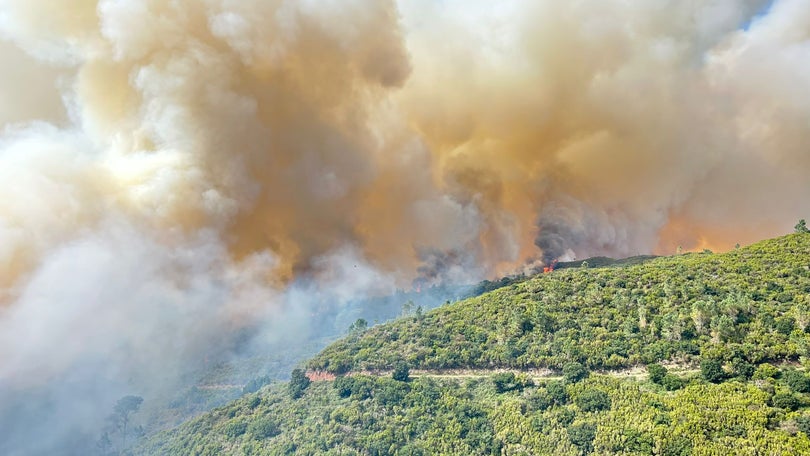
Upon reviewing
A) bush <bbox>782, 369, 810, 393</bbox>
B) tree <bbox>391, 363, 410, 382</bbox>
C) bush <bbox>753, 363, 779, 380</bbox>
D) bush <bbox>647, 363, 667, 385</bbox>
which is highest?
tree <bbox>391, 363, 410, 382</bbox>

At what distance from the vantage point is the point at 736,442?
3281cm

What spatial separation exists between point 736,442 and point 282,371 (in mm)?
68233

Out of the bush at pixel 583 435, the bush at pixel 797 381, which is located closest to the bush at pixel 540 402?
the bush at pixel 583 435

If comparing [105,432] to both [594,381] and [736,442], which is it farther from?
[736,442]

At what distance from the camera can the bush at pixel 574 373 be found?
154 feet

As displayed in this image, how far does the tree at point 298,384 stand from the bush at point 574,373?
33.4 metres

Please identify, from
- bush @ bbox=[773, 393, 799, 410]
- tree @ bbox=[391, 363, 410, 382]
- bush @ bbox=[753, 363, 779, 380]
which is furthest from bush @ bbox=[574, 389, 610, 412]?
tree @ bbox=[391, 363, 410, 382]

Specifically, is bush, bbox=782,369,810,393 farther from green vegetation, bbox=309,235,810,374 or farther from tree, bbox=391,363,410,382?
tree, bbox=391,363,410,382

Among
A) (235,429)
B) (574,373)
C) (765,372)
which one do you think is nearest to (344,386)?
(235,429)

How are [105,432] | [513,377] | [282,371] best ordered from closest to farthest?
[513,377]
[105,432]
[282,371]

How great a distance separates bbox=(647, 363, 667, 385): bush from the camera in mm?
43156

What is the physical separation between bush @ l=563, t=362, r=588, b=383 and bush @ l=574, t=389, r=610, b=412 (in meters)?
3.92

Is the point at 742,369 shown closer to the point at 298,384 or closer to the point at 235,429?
the point at 298,384

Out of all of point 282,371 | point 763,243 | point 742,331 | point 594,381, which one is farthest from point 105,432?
point 763,243
